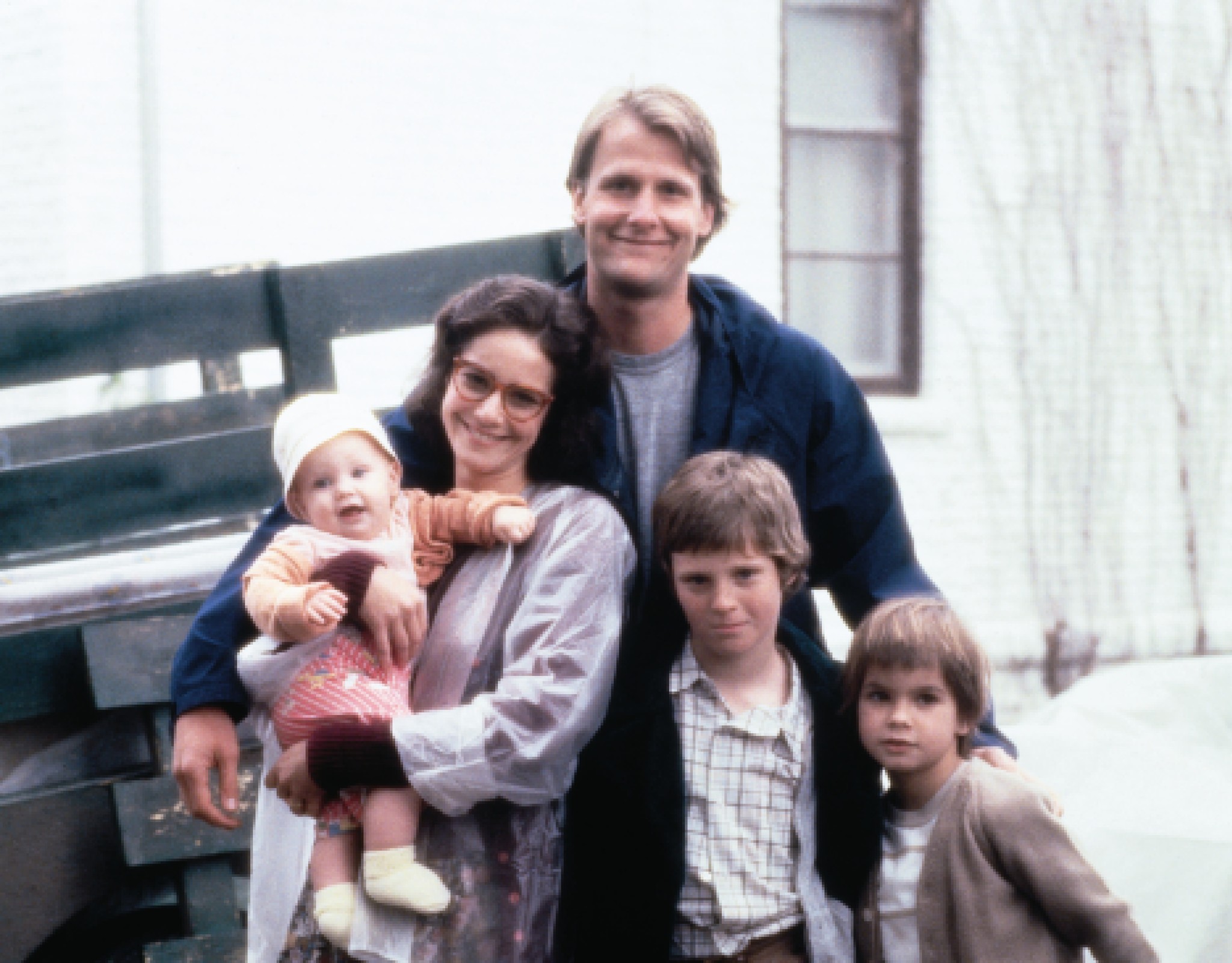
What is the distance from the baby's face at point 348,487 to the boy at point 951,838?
789mm

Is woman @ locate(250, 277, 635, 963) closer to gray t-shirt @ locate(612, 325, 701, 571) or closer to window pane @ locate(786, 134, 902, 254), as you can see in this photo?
gray t-shirt @ locate(612, 325, 701, 571)

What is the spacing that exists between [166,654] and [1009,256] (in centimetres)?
511

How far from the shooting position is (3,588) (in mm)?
3422

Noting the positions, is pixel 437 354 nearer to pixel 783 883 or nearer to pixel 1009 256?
pixel 783 883

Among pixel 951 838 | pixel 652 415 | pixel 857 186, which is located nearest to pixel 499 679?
pixel 652 415

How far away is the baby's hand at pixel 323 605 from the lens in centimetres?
219

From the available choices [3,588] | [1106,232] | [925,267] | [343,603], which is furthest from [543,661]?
[1106,232]

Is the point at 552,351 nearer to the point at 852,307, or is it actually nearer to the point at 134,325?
the point at 134,325

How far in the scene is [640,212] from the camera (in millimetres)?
2648

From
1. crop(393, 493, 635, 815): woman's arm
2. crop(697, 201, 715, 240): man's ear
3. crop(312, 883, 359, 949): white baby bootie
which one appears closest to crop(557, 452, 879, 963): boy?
crop(393, 493, 635, 815): woman's arm

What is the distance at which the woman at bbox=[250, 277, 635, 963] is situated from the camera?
7.14 feet

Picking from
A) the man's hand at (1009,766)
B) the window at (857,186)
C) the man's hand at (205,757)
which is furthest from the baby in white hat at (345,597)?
the window at (857,186)

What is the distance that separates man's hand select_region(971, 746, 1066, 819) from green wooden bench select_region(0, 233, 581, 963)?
1.68 m

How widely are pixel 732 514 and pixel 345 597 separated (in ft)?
1.94
